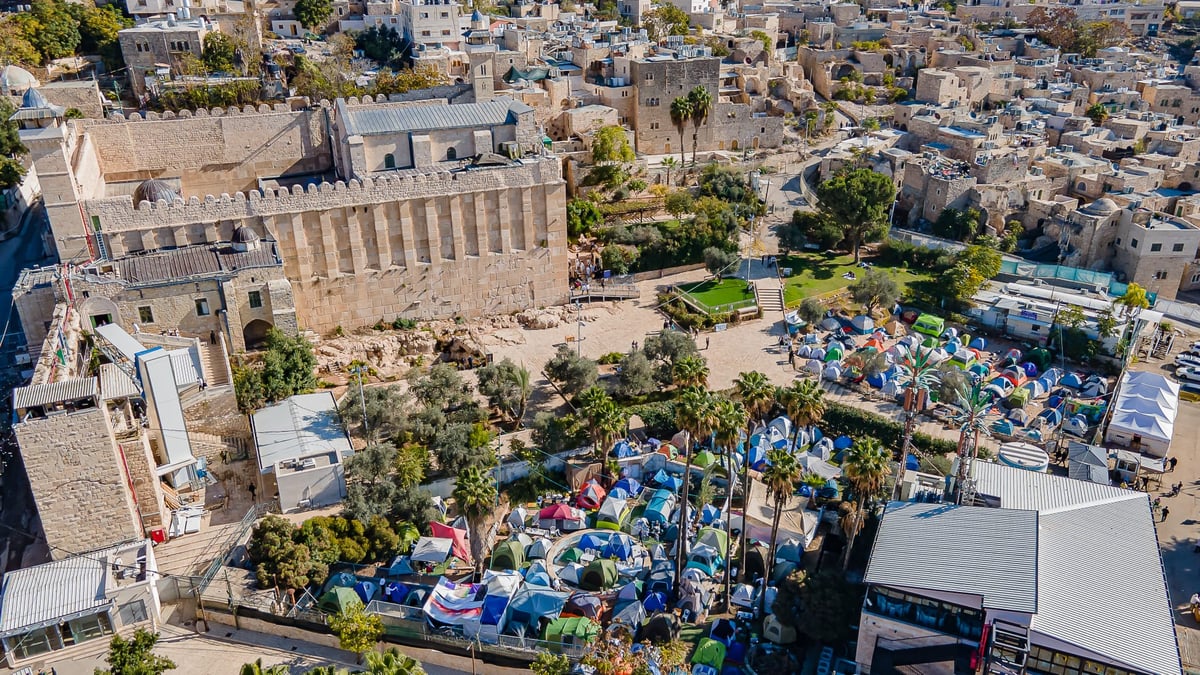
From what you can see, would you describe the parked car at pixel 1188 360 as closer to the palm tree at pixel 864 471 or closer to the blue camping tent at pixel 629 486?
the palm tree at pixel 864 471

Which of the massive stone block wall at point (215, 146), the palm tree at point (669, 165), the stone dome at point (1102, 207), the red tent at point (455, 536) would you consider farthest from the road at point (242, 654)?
the stone dome at point (1102, 207)

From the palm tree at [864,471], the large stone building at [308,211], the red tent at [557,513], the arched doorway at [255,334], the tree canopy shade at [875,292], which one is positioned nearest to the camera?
the palm tree at [864,471]

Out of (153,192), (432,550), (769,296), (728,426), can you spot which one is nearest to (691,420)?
(728,426)

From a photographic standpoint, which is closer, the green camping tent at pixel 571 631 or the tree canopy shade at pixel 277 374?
the green camping tent at pixel 571 631

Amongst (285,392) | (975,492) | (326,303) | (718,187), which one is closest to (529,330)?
(326,303)

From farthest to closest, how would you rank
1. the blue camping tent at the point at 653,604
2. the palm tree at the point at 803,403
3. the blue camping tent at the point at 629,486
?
the blue camping tent at the point at 629,486
the palm tree at the point at 803,403
the blue camping tent at the point at 653,604

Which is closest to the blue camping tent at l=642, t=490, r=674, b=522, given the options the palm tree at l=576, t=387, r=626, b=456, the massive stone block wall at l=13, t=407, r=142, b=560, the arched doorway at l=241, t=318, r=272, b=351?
the palm tree at l=576, t=387, r=626, b=456

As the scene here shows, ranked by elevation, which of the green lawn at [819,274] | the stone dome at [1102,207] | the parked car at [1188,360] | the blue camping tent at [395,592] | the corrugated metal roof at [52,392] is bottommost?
the parked car at [1188,360]
